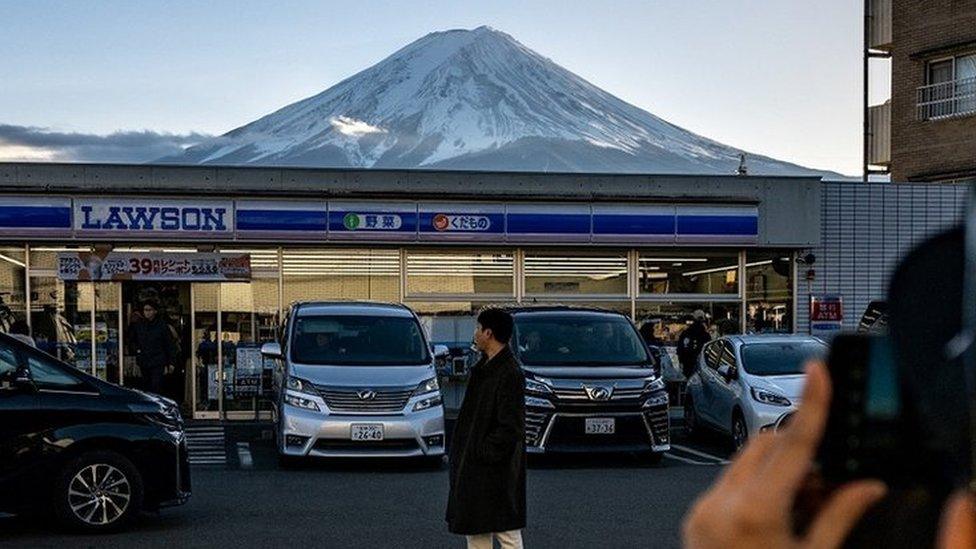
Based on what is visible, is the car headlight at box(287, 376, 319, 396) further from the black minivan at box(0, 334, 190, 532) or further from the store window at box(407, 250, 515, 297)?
the store window at box(407, 250, 515, 297)

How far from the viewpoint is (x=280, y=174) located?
22750mm

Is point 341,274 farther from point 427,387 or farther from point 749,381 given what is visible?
point 749,381

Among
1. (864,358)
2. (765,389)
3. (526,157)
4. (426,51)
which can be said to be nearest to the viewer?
(864,358)

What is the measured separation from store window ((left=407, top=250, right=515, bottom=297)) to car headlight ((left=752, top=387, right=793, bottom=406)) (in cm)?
751

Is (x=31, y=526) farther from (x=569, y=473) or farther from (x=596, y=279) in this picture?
(x=596, y=279)

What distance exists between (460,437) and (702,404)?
12195 mm

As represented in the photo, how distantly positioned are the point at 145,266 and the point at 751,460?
71.0 feet

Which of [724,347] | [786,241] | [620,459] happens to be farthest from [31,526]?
[786,241]

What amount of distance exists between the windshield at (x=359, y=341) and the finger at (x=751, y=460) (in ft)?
50.4

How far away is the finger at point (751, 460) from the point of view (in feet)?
3.67

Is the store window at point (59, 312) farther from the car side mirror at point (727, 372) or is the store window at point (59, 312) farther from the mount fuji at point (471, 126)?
the mount fuji at point (471, 126)

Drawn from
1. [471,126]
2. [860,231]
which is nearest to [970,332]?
[860,231]

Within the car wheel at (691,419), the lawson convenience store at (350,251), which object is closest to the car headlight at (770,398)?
the car wheel at (691,419)

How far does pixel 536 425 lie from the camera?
52.8ft
